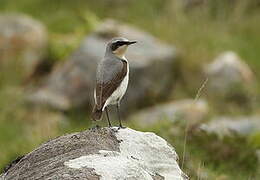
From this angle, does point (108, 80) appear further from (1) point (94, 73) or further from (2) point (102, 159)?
(1) point (94, 73)

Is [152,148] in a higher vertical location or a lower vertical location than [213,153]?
higher

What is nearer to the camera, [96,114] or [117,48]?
[96,114]

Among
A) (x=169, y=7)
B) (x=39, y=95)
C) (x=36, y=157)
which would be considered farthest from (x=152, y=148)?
(x=169, y=7)

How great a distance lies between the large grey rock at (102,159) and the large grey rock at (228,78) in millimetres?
11426

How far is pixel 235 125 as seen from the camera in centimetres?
1389

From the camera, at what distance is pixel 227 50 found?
1930cm

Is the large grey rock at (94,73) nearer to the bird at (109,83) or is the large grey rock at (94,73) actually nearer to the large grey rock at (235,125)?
the large grey rock at (235,125)

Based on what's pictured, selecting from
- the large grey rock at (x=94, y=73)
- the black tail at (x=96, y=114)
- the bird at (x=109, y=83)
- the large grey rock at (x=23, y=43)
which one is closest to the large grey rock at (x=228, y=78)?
the large grey rock at (x=94, y=73)

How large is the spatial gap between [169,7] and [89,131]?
1503 cm

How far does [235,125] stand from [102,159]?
8808mm

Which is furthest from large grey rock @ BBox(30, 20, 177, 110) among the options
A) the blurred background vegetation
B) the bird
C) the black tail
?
the black tail

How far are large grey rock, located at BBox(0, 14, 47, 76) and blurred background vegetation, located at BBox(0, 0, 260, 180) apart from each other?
0.24m

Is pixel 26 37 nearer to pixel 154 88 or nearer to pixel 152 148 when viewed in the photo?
pixel 154 88

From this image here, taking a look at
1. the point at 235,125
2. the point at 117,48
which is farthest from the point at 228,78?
the point at 117,48
